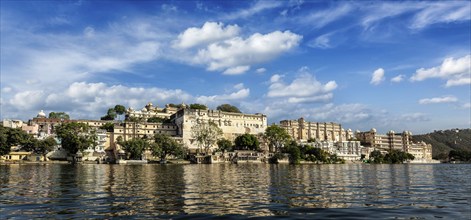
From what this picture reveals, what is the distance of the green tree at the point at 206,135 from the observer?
13250 centimetres

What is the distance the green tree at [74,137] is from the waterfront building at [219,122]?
1490 inches

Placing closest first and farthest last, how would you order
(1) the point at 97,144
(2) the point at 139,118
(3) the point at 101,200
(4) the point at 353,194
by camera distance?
1. (3) the point at 101,200
2. (4) the point at 353,194
3. (1) the point at 97,144
4. (2) the point at 139,118

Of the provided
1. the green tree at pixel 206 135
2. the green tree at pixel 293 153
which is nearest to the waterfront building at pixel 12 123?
the green tree at pixel 206 135

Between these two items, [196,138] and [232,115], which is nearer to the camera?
[196,138]

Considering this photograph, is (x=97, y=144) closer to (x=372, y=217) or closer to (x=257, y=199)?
(x=257, y=199)

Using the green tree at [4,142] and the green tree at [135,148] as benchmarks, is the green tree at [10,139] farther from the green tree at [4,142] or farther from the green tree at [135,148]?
the green tree at [135,148]

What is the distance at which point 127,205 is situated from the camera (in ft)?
66.0

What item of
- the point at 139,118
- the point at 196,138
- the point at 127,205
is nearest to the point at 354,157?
the point at 196,138

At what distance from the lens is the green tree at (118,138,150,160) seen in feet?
363

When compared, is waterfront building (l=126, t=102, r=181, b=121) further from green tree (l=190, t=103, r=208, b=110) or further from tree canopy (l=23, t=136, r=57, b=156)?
tree canopy (l=23, t=136, r=57, b=156)

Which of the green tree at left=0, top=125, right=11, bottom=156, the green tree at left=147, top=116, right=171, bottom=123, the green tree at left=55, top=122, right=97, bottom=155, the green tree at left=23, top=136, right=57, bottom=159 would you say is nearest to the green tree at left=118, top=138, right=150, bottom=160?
the green tree at left=55, top=122, right=97, bottom=155

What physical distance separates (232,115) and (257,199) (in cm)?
13535

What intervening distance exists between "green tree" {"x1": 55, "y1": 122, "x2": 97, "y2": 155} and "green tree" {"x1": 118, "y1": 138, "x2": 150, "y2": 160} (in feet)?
30.8

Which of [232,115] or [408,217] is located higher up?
[232,115]
